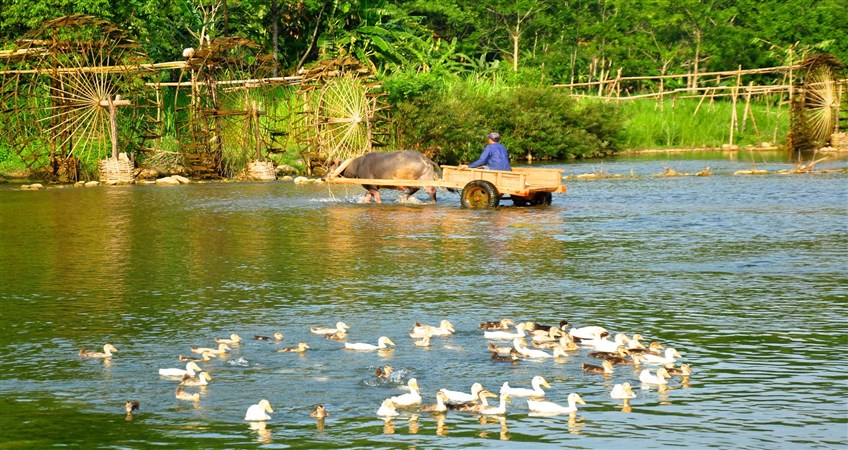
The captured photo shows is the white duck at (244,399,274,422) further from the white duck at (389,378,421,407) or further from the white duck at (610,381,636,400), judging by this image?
the white duck at (610,381,636,400)

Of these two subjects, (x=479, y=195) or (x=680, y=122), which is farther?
(x=680, y=122)

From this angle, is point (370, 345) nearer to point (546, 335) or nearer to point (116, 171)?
point (546, 335)

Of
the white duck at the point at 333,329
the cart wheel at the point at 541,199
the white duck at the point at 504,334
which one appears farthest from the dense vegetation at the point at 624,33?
the white duck at the point at 504,334

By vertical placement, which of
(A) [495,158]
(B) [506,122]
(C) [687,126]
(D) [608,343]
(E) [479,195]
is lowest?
(D) [608,343]

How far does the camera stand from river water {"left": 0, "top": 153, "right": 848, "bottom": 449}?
31.0 ft

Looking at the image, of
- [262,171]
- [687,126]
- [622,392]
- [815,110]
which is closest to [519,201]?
[262,171]

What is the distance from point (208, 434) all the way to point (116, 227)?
50.4 ft

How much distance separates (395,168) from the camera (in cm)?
2797

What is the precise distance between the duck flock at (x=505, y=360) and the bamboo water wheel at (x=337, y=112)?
25263 mm

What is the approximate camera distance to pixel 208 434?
9273 millimetres

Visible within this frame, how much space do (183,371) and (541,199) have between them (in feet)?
54.1

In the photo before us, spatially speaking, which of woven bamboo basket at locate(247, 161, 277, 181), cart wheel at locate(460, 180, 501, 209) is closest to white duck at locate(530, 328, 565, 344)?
cart wheel at locate(460, 180, 501, 209)

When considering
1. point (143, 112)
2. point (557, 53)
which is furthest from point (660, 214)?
point (557, 53)

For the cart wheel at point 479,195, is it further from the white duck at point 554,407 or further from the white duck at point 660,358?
the white duck at point 554,407
